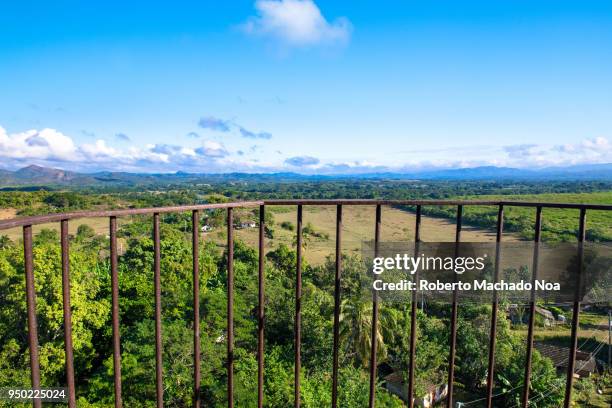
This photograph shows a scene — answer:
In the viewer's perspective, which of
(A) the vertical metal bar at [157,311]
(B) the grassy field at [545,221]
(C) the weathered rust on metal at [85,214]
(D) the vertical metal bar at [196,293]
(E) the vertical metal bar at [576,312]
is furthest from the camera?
(B) the grassy field at [545,221]

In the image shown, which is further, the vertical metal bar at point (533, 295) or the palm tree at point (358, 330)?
the palm tree at point (358, 330)

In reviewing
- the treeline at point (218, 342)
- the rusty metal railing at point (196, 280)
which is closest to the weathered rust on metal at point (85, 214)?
the rusty metal railing at point (196, 280)

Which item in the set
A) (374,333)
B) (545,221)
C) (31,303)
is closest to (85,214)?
(31,303)

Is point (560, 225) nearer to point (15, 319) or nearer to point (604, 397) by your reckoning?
point (604, 397)

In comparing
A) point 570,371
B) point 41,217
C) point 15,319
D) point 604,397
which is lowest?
point 604,397

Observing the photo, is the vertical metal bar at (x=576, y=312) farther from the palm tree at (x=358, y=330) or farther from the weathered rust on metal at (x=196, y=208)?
the palm tree at (x=358, y=330)

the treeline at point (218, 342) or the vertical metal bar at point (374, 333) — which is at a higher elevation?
the vertical metal bar at point (374, 333)

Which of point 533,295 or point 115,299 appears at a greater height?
point 115,299

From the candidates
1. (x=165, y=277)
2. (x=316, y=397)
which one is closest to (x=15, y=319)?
(x=165, y=277)

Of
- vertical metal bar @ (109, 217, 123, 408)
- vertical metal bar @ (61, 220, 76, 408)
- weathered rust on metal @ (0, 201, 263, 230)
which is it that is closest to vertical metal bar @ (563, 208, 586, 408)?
weathered rust on metal @ (0, 201, 263, 230)

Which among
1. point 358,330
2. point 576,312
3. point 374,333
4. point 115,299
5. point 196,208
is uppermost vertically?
point 196,208

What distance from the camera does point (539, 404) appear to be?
537 inches

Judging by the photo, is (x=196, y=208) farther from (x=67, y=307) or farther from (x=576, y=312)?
(x=576, y=312)

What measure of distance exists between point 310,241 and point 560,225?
829 inches
